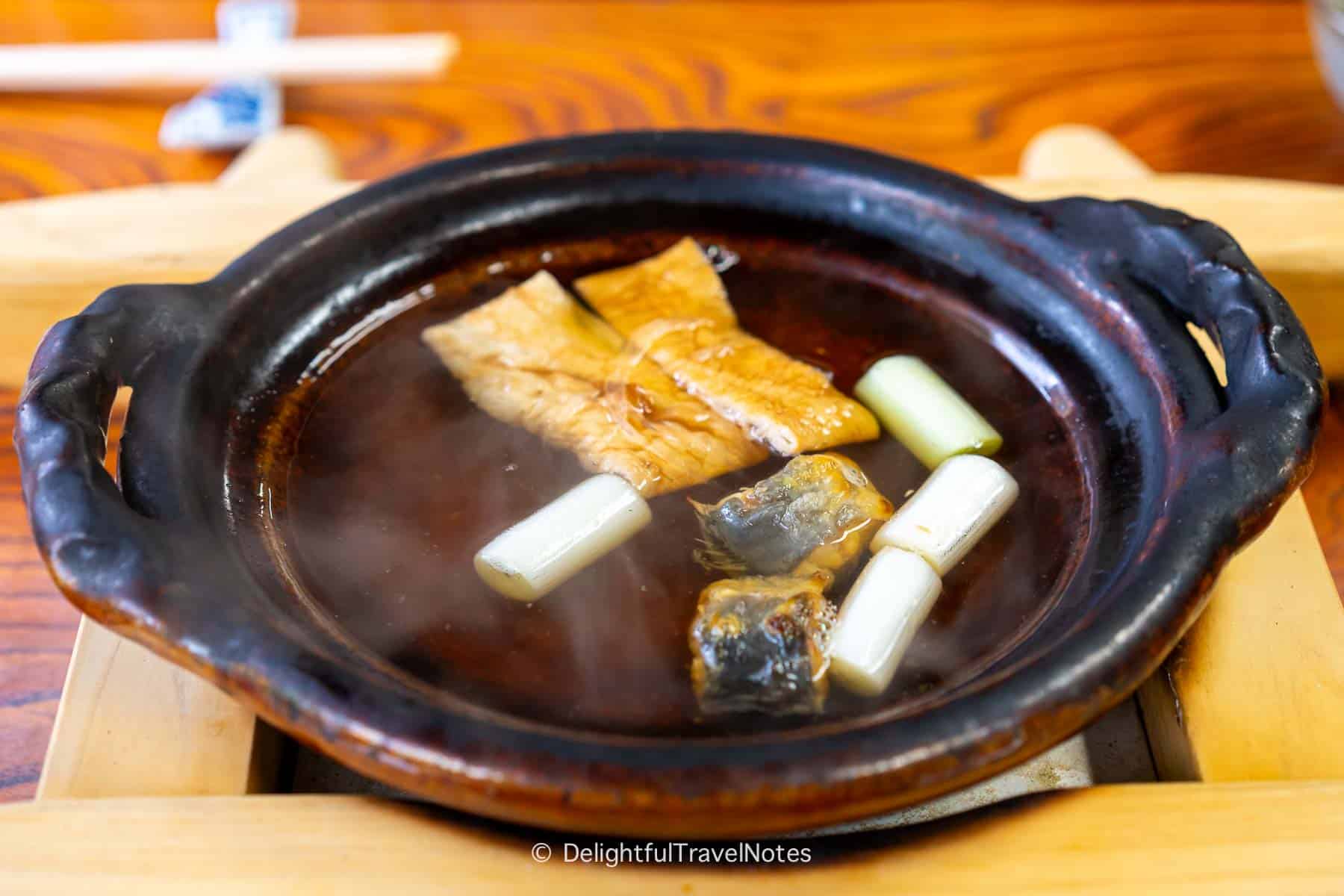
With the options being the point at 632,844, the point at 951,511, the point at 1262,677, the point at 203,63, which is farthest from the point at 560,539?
the point at 203,63

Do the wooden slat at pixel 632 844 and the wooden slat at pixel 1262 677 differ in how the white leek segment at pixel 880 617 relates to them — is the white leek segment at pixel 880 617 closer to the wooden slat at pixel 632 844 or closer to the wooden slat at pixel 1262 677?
the wooden slat at pixel 632 844

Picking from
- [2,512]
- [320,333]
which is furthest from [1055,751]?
[2,512]

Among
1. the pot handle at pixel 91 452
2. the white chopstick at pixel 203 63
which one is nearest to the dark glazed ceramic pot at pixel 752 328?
the pot handle at pixel 91 452

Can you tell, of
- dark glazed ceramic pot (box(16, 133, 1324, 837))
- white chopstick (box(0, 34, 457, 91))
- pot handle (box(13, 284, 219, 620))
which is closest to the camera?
dark glazed ceramic pot (box(16, 133, 1324, 837))

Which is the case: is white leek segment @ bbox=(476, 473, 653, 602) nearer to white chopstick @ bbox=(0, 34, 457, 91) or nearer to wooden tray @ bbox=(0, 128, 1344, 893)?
wooden tray @ bbox=(0, 128, 1344, 893)

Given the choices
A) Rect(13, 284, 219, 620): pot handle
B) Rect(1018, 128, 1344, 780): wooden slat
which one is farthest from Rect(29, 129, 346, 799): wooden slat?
Rect(1018, 128, 1344, 780): wooden slat

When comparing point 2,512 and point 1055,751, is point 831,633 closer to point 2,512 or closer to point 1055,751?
point 1055,751
